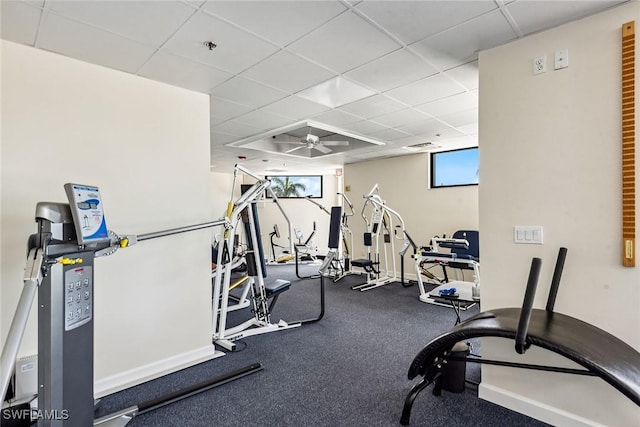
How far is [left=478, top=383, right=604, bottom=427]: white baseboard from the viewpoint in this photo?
6.48ft

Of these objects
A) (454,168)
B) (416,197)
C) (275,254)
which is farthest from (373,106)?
(275,254)

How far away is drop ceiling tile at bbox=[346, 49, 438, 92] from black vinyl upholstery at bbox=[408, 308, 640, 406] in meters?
1.98

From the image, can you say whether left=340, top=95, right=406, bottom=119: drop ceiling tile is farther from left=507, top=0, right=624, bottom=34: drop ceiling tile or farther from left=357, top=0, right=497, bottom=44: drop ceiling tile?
left=507, top=0, right=624, bottom=34: drop ceiling tile

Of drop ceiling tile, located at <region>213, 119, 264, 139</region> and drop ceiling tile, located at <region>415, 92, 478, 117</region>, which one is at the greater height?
drop ceiling tile, located at <region>415, 92, 478, 117</region>

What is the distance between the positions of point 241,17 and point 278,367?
2.72 m

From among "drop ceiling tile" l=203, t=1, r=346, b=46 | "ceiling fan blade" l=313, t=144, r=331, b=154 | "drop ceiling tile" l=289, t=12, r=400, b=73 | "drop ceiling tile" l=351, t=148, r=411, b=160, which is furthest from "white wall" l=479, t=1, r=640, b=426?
"drop ceiling tile" l=351, t=148, r=411, b=160

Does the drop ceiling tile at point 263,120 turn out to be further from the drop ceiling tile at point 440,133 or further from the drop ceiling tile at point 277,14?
the drop ceiling tile at point 440,133

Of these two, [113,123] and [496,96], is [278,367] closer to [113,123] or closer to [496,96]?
[113,123]

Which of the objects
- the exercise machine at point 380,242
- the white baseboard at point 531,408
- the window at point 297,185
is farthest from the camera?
the window at point 297,185

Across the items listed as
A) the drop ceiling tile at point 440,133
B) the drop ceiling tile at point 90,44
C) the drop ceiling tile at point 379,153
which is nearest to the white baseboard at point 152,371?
the drop ceiling tile at point 90,44

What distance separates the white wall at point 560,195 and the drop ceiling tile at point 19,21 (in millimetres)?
2959

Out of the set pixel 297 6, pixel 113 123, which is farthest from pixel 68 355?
pixel 297 6

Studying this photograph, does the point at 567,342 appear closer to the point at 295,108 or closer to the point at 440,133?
the point at 295,108

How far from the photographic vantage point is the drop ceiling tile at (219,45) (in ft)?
6.76
